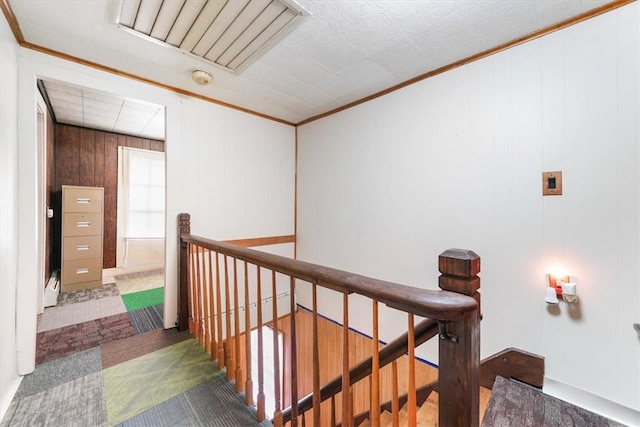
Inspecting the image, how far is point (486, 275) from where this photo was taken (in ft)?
6.09

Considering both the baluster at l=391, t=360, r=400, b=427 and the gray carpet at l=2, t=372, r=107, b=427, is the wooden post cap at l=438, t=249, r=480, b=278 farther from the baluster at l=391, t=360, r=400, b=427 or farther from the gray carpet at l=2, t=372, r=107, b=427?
the gray carpet at l=2, t=372, r=107, b=427

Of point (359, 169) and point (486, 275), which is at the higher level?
point (359, 169)

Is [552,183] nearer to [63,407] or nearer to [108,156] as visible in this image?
[63,407]

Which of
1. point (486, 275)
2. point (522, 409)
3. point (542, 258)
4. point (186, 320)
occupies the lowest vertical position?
point (522, 409)

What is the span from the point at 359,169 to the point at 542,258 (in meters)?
1.64

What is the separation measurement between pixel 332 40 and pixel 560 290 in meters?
2.12

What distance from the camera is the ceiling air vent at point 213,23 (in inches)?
56.3

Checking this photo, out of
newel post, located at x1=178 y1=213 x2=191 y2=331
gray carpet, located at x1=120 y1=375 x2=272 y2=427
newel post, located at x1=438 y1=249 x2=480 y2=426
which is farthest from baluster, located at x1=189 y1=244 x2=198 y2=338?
newel post, located at x1=438 y1=249 x2=480 y2=426

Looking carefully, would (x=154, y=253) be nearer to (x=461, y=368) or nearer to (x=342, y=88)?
(x=342, y=88)

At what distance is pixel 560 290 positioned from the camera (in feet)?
5.06

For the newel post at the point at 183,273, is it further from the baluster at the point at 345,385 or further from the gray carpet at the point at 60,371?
the baluster at the point at 345,385

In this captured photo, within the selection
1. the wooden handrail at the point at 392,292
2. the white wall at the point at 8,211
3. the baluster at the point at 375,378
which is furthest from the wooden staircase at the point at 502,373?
the white wall at the point at 8,211

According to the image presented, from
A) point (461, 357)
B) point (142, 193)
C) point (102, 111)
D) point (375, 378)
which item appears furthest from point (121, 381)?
point (142, 193)

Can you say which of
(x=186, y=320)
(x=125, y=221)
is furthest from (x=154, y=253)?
(x=186, y=320)
